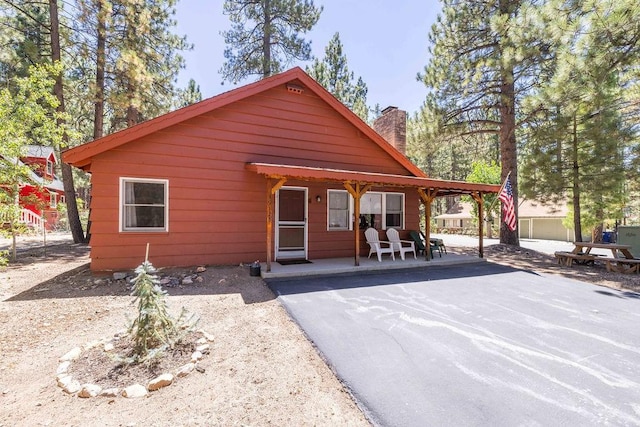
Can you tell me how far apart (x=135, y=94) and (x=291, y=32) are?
7496mm

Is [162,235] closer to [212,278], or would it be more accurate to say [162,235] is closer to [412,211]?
[212,278]

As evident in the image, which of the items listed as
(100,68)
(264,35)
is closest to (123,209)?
(100,68)

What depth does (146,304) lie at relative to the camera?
2959 millimetres

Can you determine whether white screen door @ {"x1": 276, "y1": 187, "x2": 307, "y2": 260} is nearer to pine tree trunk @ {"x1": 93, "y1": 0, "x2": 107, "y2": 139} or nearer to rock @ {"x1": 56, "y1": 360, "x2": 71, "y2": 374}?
rock @ {"x1": 56, "y1": 360, "x2": 71, "y2": 374}

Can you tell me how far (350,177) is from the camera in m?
6.46

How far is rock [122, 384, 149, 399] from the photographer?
2363 millimetres

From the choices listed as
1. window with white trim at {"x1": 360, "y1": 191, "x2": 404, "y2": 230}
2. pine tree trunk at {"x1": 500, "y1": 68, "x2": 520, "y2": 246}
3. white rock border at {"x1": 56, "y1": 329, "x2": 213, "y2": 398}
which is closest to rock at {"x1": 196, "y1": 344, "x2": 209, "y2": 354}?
white rock border at {"x1": 56, "y1": 329, "x2": 213, "y2": 398}

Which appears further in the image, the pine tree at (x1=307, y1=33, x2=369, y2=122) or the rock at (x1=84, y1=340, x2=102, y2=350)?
the pine tree at (x1=307, y1=33, x2=369, y2=122)

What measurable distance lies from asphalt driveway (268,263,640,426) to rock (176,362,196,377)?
1269mm

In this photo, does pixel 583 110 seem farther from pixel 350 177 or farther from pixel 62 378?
pixel 62 378

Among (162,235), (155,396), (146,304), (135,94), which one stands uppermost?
(135,94)

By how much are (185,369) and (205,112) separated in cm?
563

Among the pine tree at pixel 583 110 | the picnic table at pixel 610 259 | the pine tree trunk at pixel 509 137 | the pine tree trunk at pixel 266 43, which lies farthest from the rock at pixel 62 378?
the pine tree trunk at pixel 266 43

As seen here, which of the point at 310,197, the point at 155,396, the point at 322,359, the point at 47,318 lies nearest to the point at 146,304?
the point at 155,396
